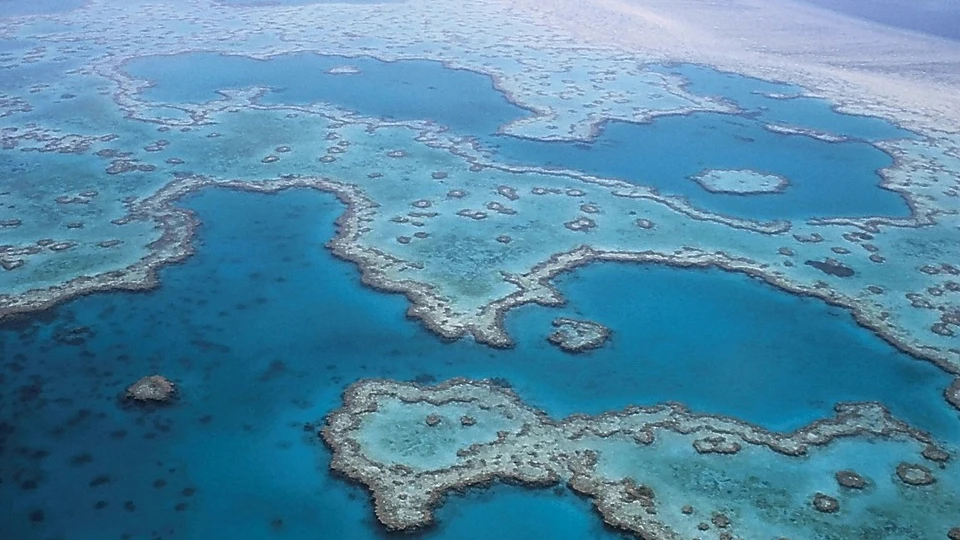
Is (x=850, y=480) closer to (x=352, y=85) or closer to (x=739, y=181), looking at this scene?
(x=739, y=181)

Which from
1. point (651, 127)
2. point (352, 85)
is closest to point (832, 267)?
point (651, 127)

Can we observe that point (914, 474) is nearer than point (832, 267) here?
Yes

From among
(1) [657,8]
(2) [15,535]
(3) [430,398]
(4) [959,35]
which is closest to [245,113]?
(3) [430,398]

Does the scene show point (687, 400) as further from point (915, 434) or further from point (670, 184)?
point (670, 184)

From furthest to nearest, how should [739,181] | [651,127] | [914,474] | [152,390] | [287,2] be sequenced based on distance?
[287,2]
[651,127]
[739,181]
[152,390]
[914,474]

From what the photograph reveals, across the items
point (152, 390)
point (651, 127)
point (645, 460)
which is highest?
point (651, 127)

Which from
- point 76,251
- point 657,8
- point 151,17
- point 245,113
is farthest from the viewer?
point 657,8

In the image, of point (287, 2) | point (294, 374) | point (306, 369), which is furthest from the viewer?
point (287, 2)
